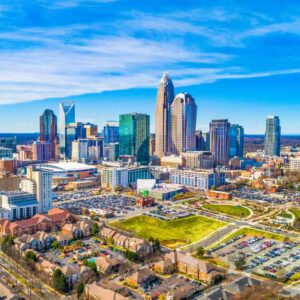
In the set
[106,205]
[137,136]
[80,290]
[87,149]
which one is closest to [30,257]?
[80,290]

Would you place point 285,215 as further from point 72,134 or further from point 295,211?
point 72,134

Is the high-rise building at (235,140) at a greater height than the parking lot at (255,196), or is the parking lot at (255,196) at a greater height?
the high-rise building at (235,140)

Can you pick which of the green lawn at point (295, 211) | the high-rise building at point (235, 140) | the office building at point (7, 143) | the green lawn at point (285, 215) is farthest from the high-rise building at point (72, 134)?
the green lawn at point (285, 215)

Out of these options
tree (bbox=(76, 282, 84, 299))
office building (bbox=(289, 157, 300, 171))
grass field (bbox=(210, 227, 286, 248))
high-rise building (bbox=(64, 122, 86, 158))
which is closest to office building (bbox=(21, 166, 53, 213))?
grass field (bbox=(210, 227, 286, 248))

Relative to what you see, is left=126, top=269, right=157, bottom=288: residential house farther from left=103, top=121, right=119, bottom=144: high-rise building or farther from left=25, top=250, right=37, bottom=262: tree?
left=103, top=121, right=119, bottom=144: high-rise building

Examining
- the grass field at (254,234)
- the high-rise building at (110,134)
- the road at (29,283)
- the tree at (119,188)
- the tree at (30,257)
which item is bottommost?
the road at (29,283)

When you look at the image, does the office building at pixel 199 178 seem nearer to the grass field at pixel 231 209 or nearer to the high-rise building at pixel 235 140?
the grass field at pixel 231 209

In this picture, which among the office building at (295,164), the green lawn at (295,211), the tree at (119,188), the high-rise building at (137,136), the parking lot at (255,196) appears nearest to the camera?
the green lawn at (295,211)
